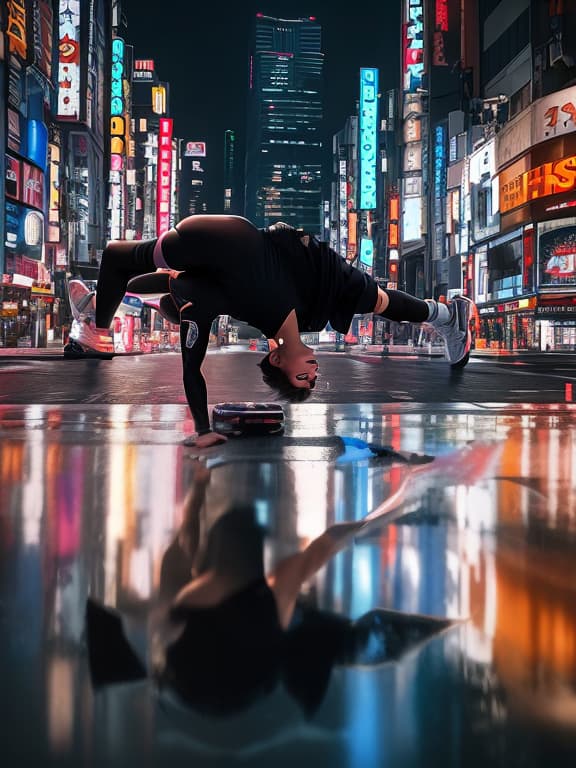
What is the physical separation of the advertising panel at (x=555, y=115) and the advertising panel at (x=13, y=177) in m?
31.9

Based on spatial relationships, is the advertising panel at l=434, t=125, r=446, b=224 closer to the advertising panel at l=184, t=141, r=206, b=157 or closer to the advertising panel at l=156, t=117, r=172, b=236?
the advertising panel at l=156, t=117, r=172, b=236

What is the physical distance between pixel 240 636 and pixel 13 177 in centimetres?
4625

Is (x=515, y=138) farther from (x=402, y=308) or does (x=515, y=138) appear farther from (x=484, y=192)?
(x=402, y=308)

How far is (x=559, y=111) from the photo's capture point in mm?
44000

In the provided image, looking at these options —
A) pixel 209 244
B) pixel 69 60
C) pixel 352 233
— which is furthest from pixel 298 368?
pixel 352 233

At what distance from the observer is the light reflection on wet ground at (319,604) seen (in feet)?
4.21

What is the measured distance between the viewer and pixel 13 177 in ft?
141

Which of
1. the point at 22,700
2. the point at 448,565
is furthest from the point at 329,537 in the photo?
the point at 22,700

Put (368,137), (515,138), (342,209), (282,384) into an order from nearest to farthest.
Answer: (282,384)
(515,138)
(368,137)
(342,209)

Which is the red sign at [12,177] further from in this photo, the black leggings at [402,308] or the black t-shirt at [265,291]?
the black t-shirt at [265,291]

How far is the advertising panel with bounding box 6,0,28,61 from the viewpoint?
127 feet

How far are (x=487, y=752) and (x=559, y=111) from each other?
160ft

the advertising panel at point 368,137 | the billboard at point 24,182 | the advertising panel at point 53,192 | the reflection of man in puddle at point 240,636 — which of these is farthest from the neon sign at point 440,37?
the reflection of man in puddle at point 240,636

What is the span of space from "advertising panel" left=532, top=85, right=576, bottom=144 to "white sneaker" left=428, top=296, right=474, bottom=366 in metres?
40.5
